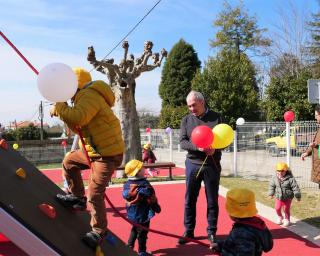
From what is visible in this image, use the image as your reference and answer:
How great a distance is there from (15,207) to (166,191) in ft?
25.8

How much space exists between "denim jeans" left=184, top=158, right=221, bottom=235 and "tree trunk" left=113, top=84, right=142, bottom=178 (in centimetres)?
885

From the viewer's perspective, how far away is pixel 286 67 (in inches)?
1399

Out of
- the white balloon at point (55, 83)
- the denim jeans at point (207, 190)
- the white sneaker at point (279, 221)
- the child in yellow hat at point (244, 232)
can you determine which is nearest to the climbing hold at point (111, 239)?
the child in yellow hat at point (244, 232)

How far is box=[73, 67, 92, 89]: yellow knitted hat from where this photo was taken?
12.9 feet

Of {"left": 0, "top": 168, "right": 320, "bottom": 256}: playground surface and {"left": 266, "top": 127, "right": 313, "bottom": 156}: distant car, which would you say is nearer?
{"left": 0, "top": 168, "right": 320, "bottom": 256}: playground surface

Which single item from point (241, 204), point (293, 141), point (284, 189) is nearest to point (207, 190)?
point (284, 189)

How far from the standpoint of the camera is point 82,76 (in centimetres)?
396

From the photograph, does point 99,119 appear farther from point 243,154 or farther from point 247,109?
point 247,109

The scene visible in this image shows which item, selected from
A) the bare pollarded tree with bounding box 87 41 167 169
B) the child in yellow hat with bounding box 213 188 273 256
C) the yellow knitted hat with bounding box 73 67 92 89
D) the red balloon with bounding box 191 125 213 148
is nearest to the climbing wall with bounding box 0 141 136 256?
the yellow knitted hat with bounding box 73 67 92 89

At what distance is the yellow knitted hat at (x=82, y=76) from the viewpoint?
3931mm

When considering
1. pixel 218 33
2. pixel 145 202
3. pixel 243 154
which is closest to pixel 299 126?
pixel 243 154

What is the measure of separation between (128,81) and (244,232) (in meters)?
11.0

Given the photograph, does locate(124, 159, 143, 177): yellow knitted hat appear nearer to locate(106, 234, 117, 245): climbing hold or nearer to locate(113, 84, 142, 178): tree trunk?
locate(106, 234, 117, 245): climbing hold

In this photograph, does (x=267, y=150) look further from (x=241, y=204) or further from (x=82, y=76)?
(x=82, y=76)
